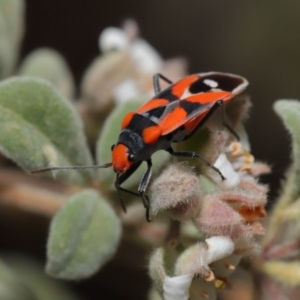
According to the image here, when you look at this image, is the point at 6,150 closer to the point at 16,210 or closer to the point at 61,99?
the point at 61,99

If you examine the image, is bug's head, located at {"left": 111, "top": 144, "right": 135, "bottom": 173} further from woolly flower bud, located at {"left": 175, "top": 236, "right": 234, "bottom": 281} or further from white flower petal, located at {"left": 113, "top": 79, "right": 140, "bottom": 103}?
white flower petal, located at {"left": 113, "top": 79, "right": 140, "bottom": 103}

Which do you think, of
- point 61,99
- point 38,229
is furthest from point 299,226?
point 38,229

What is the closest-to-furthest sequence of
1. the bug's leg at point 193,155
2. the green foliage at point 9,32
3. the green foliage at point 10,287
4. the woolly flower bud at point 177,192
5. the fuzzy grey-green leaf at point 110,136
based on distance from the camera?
the woolly flower bud at point 177,192 → the bug's leg at point 193,155 → the fuzzy grey-green leaf at point 110,136 → the green foliage at point 10,287 → the green foliage at point 9,32

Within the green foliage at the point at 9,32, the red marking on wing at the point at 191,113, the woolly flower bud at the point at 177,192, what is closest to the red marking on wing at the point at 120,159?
the red marking on wing at the point at 191,113

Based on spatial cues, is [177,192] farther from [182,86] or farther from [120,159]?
[182,86]

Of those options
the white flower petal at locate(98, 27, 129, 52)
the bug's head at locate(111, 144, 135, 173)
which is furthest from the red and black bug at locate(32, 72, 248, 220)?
the white flower petal at locate(98, 27, 129, 52)

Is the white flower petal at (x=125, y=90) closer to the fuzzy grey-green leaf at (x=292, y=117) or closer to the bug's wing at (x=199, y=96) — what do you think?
the bug's wing at (x=199, y=96)

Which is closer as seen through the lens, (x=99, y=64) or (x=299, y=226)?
(x=299, y=226)

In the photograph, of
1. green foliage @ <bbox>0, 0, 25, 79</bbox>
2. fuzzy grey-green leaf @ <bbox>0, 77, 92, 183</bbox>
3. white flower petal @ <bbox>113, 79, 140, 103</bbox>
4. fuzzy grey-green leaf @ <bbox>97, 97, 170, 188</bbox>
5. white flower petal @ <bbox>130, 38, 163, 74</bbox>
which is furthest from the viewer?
white flower petal @ <bbox>130, 38, 163, 74</bbox>
